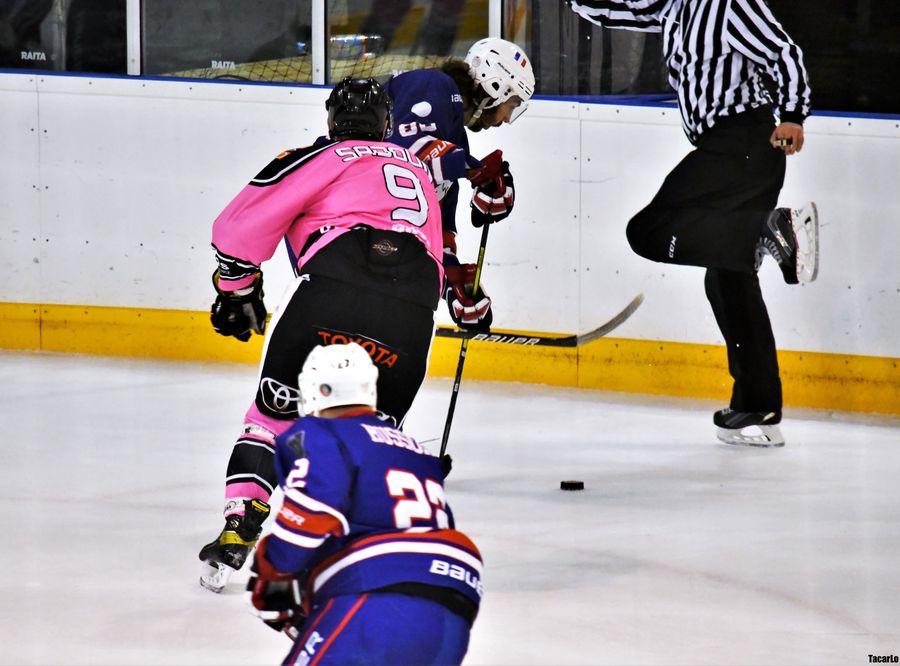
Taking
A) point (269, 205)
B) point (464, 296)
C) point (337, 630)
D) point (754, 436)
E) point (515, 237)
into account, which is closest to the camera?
point (337, 630)

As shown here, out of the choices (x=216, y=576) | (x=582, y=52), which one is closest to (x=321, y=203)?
(x=216, y=576)

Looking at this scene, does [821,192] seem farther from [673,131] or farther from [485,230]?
[485,230]

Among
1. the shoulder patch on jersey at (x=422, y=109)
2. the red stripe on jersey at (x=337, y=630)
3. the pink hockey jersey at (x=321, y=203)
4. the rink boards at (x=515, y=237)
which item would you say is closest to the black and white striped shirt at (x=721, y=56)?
the rink boards at (x=515, y=237)

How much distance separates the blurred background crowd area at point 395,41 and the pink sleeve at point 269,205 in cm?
325

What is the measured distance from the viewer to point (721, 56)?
5145 millimetres

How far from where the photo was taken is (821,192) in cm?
537

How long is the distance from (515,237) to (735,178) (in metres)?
0.89

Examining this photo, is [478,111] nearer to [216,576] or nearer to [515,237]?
[515,237]

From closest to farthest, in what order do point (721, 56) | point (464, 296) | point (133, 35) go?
point (464, 296) → point (721, 56) → point (133, 35)

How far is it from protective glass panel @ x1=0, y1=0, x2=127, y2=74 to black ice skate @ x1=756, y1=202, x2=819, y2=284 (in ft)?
10.0

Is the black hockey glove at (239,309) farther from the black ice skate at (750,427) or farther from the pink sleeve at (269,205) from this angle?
the black ice skate at (750,427)

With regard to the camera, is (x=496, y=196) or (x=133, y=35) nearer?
(x=496, y=196)

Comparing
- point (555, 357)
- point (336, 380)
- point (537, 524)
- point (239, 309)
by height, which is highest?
point (336, 380)

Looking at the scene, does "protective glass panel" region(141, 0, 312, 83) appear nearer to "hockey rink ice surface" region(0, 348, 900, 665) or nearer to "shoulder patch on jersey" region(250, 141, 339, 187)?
"hockey rink ice surface" region(0, 348, 900, 665)
